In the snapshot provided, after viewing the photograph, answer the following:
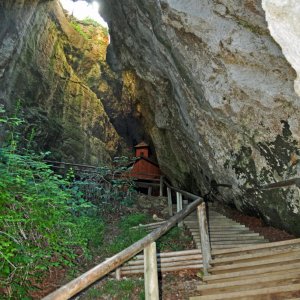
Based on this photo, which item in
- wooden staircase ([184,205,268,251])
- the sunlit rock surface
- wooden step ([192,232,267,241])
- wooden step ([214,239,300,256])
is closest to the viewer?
the sunlit rock surface

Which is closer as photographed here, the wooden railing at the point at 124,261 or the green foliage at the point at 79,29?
the wooden railing at the point at 124,261

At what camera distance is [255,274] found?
4.31 meters

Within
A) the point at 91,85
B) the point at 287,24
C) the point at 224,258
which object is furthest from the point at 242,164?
the point at 91,85

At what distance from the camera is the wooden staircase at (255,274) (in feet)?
12.2

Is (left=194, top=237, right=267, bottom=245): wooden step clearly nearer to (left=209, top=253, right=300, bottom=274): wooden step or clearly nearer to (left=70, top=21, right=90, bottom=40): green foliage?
(left=209, top=253, right=300, bottom=274): wooden step

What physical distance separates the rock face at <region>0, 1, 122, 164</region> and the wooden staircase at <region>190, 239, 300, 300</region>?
1196 centimetres

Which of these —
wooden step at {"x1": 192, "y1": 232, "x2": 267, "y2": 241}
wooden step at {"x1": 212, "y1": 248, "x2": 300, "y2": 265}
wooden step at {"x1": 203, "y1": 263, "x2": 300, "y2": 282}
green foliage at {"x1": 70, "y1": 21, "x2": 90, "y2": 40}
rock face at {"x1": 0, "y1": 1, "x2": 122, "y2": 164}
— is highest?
green foliage at {"x1": 70, "y1": 21, "x2": 90, "y2": 40}

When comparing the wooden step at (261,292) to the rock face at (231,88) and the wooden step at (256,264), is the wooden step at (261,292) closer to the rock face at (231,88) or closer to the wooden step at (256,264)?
the wooden step at (256,264)

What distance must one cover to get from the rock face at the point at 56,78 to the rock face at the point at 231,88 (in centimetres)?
557

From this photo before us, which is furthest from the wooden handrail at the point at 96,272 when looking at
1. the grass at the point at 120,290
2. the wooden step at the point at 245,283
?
the grass at the point at 120,290

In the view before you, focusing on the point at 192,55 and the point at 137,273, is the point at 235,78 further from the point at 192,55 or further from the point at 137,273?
the point at 137,273

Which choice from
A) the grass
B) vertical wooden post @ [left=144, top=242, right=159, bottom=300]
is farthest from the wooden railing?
the grass

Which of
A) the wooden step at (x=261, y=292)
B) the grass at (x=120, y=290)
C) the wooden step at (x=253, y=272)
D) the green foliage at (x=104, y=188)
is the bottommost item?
the grass at (x=120, y=290)

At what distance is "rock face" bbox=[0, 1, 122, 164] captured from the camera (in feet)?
44.1
